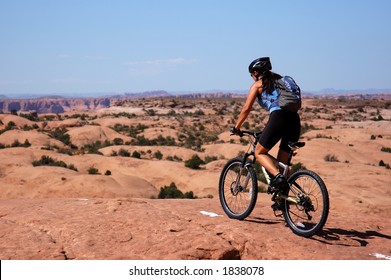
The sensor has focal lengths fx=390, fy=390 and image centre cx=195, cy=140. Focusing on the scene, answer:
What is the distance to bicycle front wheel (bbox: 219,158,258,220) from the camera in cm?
596

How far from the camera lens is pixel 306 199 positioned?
5.09 meters

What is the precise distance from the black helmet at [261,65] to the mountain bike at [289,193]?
94 centimetres

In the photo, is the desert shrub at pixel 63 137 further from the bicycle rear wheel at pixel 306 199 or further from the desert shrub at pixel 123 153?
the bicycle rear wheel at pixel 306 199

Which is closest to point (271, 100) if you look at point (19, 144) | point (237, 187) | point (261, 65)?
point (261, 65)

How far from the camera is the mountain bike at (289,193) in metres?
5.06

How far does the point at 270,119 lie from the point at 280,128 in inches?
7.3

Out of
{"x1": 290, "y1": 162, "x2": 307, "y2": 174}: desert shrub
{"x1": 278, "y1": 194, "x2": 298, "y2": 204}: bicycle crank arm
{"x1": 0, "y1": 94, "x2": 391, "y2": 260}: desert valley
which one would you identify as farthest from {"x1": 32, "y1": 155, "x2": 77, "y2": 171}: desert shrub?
{"x1": 278, "y1": 194, "x2": 298, "y2": 204}: bicycle crank arm

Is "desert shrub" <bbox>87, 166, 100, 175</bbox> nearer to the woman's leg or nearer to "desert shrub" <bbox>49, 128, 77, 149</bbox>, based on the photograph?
"desert shrub" <bbox>49, 128, 77, 149</bbox>

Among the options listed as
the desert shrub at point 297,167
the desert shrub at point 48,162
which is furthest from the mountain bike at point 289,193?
the desert shrub at point 48,162

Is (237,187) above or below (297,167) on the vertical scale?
above

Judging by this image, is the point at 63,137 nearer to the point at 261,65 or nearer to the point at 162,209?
the point at 162,209

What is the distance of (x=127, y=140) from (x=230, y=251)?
3111 centimetres

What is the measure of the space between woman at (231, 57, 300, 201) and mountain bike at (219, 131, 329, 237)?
136 millimetres
